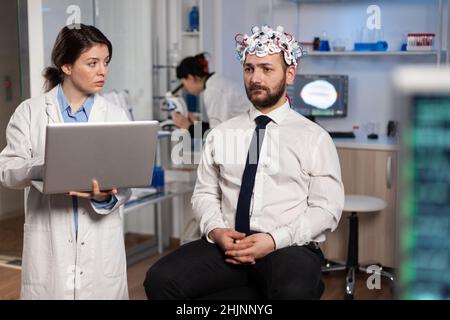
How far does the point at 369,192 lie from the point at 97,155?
2.21 metres

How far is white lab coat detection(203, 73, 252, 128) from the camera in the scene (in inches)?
143

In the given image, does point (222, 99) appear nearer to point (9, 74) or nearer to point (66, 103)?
point (9, 74)

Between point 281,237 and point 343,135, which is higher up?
point 343,135

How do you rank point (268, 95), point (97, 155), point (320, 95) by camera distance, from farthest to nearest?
point (320, 95) < point (268, 95) < point (97, 155)

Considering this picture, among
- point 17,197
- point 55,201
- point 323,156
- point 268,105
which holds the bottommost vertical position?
point 17,197

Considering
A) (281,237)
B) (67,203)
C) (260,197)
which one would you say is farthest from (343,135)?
(67,203)

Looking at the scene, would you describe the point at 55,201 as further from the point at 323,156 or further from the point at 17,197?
the point at 17,197

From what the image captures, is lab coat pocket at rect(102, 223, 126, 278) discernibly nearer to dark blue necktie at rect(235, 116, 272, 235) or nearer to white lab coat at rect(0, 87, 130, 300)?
white lab coat at rect(0, 87, 130, 300)

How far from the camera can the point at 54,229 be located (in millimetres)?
1927

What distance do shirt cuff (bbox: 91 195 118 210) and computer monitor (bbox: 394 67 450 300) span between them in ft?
5.25

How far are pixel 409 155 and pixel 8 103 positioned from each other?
3495 millimetres

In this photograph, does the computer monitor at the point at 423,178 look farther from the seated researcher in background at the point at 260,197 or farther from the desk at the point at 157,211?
the desk at the point at 157,211
